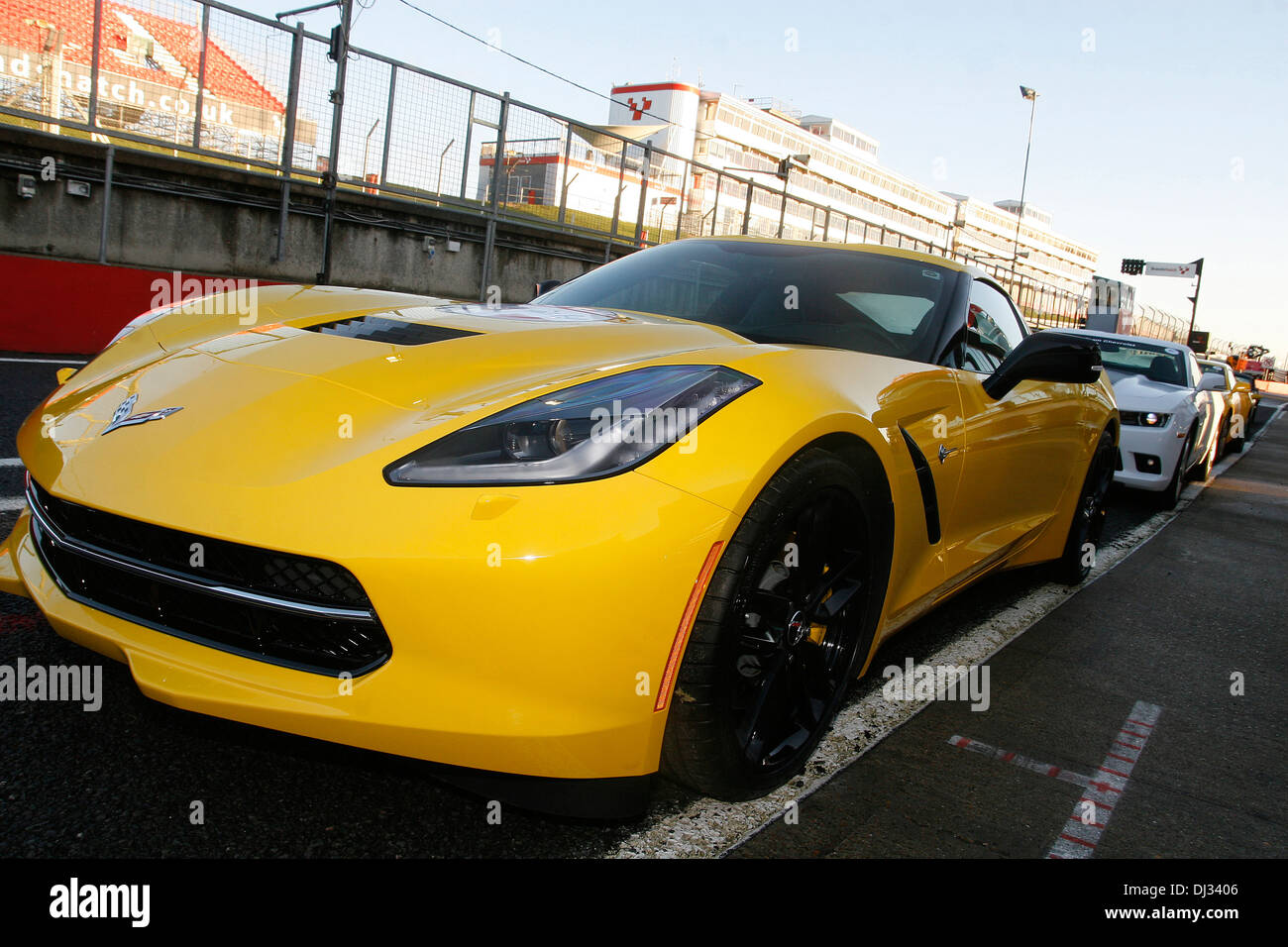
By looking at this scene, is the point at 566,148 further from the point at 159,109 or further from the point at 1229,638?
the point at 1229,638

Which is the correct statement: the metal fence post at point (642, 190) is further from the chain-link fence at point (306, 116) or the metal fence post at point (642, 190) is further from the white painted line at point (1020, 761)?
the white painted line at point (1020, 761)

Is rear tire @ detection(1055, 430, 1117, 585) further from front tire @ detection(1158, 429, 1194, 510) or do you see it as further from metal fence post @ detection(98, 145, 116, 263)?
metal fence post @ detection(98, 145, 116, 263)

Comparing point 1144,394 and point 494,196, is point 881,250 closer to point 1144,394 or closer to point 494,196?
point 1144,394

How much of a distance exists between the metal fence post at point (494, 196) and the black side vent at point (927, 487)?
10462 millimetres

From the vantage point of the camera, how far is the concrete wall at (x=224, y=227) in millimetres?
8648

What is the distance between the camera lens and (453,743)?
5.34 feet

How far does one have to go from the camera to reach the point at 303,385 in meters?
2.05

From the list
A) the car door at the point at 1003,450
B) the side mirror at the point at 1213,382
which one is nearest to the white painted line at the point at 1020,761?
the car door at the point at 1003,450

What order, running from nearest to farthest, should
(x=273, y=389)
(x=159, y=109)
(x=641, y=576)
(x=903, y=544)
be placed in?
(x=641, y=576) → (x=273, y=389) → (x=903, y=544) → (x=159, y=109)

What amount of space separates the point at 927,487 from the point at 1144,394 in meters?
6.24
